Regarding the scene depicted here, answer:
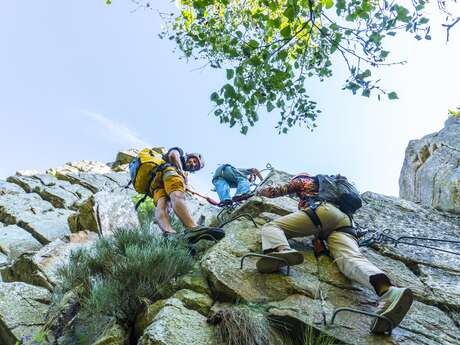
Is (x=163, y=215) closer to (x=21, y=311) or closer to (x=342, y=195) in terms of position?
(x=21, y=311)

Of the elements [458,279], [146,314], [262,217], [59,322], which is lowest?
[59,322]

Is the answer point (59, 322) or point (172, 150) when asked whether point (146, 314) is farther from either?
point (172, 150)

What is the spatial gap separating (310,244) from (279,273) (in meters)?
1.14

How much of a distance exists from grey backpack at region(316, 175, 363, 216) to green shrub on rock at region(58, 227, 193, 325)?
2.03 m

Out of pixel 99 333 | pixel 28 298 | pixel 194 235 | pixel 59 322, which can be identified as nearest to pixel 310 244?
pixel 194 235

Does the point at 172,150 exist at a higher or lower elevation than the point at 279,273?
higher

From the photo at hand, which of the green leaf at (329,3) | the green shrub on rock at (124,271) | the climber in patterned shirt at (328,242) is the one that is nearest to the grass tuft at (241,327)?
the climber in patterned shirt at (328,242)

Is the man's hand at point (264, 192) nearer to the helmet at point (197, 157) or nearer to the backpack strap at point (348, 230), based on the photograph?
the helmet at point (197, 157)

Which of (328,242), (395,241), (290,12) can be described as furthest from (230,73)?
(395,241)

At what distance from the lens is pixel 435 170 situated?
1106 centimetres

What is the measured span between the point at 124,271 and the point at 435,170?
30.6 feet

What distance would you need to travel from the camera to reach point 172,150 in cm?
695

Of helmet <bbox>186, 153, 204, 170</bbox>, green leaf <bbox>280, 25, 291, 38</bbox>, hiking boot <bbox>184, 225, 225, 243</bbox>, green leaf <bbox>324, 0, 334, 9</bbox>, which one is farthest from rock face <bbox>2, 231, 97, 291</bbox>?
green leaf <bbox>324, 0, 334, 9</bbox>

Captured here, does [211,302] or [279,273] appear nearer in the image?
[211,302]
